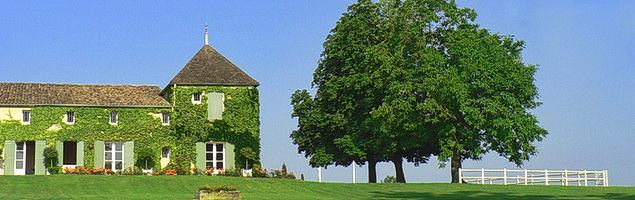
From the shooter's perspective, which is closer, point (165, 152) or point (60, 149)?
point (60, 149)

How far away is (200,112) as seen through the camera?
51.0 meters

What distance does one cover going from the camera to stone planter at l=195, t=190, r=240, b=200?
27.1 m

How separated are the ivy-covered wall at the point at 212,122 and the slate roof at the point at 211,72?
1.07ft

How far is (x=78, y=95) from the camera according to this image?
5153 centimetres

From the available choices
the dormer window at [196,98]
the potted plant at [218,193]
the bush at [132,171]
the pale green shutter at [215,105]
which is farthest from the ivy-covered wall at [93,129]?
the potted plant at [218,193]

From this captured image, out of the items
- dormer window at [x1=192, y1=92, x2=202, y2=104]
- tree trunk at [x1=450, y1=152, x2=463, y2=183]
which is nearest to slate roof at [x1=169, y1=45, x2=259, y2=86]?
dormer window at [x1=192, y1=92, x2=202, y2=104]

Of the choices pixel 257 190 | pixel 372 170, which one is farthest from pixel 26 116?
pixel 372 170

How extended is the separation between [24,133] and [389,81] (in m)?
19.0

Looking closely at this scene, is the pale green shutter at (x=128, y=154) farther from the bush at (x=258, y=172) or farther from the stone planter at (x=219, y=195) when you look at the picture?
the stone planter at (x=219, y=195)

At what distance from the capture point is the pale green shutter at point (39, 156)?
49.0 m

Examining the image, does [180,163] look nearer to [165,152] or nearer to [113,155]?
[165,152]

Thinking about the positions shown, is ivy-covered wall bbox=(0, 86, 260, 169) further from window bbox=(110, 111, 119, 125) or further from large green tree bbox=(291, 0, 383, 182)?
large green tree bbox=(291, 0, 383, 182)

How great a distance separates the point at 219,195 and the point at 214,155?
24328mm

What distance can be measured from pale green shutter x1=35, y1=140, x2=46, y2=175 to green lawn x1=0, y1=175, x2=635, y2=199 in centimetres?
791
